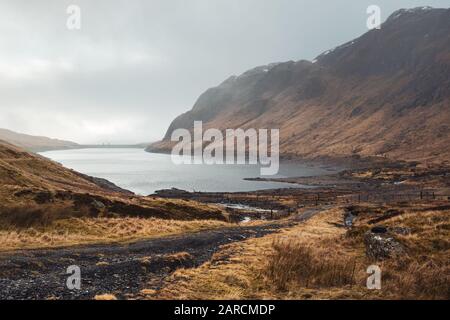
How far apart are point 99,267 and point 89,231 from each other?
17.5 m

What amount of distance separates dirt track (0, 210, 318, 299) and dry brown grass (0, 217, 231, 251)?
430 centimetres

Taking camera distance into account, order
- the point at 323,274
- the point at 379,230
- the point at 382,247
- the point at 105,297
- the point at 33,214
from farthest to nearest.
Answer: the point at 33,214 < the point at 379,230 < the point at 382,247 < the point at 323,274 < the point at 105,297

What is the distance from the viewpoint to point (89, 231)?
3869 cm

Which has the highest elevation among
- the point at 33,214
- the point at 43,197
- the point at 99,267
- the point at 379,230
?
the point at 43,197

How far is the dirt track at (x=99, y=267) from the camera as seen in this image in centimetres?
1772

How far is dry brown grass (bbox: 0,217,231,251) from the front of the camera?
32969mm

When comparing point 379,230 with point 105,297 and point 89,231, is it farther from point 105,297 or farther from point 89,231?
point 89,231

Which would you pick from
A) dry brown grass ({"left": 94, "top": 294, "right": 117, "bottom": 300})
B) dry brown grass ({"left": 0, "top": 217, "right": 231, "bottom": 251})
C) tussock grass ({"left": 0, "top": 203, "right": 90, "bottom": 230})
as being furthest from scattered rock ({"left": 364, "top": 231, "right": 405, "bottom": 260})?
tussock grass ({"left": 0, "top": 203, "right": 90, "bottom": 230})

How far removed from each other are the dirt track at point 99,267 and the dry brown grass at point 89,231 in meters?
4.30

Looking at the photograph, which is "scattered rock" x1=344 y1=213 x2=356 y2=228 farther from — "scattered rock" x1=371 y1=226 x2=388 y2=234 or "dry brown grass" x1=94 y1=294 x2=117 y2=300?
"dry brown grass" x1=94 y1=294 x2=117 y2=300

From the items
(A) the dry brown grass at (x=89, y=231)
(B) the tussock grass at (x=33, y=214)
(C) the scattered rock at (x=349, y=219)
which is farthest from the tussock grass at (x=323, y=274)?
(C) the scattered rock at (x=349, y=219)

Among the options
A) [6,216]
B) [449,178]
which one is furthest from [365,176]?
[6,216]

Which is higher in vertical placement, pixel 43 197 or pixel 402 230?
pixel 43 197

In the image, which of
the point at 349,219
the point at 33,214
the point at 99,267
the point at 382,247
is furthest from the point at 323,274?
the point at 349,219
